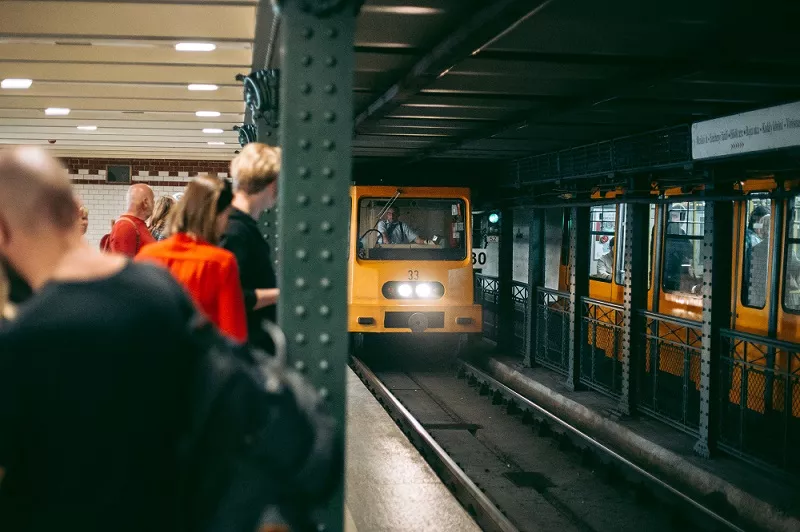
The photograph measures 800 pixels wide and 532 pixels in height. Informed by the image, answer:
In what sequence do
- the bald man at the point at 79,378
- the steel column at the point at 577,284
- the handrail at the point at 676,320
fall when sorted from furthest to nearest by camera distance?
the steel column at the point at 577,284, the handrail at the point at 676,320, the bald man at the point at 79,378

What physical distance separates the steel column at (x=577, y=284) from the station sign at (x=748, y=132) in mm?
3171

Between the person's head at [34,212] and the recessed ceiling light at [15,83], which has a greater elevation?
the recessed ceiling light at [15,83]

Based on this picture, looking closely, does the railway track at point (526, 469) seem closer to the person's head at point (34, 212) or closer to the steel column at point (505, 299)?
the steel column at point (505, 299)

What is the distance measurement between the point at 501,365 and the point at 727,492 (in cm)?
661

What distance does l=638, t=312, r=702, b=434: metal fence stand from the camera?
9422 millimetres

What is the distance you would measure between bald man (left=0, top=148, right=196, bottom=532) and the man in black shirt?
5.65 feet

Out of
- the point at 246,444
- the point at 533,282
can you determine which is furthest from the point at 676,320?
the point at 246,444

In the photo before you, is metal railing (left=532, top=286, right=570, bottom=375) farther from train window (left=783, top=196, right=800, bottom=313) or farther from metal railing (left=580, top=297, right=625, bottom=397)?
train window (left=783, top=196, right=800, bottom=313)

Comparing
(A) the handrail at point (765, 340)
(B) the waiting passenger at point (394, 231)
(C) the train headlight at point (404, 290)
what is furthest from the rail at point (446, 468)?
(A) the handrail at point (765, 340)

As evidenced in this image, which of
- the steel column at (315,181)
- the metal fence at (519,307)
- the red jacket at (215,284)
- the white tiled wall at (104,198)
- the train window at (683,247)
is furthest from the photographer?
the white tiled wall at (104,198)

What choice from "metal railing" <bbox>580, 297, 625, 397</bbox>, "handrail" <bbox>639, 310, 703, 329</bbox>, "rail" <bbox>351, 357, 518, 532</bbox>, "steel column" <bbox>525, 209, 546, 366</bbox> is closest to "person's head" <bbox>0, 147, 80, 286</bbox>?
"rail" <bbox>351, 357, 518, 532</bbox>

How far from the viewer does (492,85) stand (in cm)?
711

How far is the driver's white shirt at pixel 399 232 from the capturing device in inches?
534

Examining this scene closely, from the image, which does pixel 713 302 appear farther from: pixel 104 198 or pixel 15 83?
pixel 104 198
